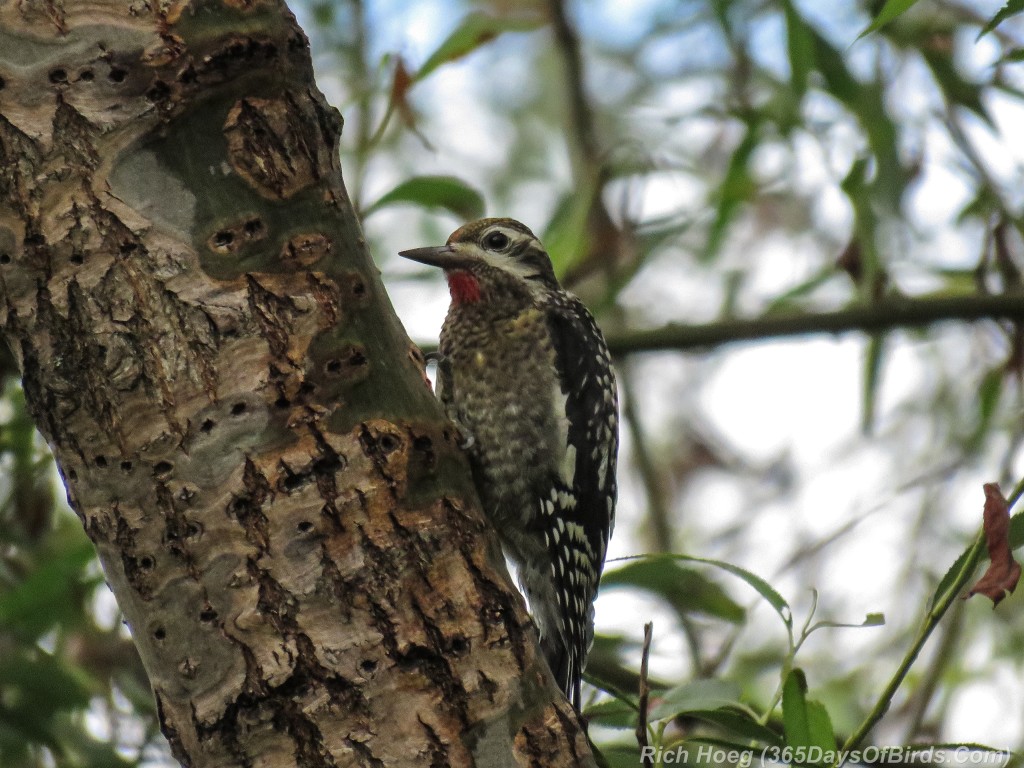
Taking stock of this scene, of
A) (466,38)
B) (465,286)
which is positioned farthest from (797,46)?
(465,286)

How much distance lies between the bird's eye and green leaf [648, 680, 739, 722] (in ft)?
5.89

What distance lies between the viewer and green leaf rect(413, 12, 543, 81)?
3479 mm

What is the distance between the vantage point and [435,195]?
3.41 m

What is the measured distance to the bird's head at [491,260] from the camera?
362 centimetres

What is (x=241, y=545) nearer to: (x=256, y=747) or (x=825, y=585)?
(x=256, y=747)

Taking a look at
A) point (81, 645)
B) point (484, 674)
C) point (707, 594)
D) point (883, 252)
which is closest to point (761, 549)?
point (883, 252)

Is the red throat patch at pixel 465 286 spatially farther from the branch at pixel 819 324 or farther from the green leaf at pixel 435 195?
the branch at pixel 819 324

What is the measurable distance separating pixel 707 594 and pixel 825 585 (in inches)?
147

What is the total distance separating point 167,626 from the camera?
1.79 meters

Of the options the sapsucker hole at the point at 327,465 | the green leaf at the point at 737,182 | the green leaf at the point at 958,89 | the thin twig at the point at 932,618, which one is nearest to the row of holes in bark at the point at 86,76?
the sapsucker hole at the point at 327,465

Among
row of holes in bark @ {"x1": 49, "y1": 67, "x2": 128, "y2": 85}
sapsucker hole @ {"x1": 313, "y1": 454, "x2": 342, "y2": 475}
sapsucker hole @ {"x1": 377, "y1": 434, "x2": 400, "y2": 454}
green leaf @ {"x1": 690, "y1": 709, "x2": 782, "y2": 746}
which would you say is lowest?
green leaf @ {"x1": 690, "y1": 709, "x2": 782, "y2": 746}

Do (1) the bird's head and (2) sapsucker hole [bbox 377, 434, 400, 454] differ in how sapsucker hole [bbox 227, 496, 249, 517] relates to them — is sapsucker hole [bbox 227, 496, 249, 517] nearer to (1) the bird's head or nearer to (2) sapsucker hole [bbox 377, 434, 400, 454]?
(2) sapsucker hole [bbox 377, 434, 400, 454]

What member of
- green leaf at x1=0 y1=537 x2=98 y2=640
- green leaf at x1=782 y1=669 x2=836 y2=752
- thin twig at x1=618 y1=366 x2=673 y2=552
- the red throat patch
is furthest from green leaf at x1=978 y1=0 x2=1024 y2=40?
thin twig at x1=618 y1=366 x2=673 y2=552

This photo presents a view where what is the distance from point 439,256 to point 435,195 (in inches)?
8.7
